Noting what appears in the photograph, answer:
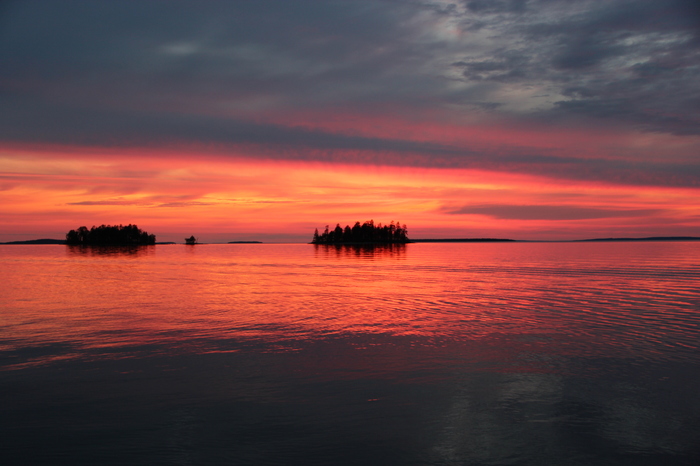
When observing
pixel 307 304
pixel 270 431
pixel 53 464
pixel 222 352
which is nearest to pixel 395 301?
pixel 307 304

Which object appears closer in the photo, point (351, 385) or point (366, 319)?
point (351, 385)

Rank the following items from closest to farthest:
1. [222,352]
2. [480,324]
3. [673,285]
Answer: [222,352]
[480,324]
[673,285]

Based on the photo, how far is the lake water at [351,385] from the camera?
360 inches

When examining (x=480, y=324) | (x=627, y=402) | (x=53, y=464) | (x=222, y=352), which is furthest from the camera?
(x=480, y=324)

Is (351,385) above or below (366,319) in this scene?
below

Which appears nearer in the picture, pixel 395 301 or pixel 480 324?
pixel 480 324

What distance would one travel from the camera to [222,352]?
16.2 metres

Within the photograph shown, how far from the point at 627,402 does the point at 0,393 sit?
619 inches

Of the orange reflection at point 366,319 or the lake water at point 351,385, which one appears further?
the orange reflection at point 366,319

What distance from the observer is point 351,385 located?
12.7 m

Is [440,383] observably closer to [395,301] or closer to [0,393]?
[0,393]

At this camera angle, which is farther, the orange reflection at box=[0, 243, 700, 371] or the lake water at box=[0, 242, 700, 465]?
the orange reflection at box=[0, 243, 700, 371]

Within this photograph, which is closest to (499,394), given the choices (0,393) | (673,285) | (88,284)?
(0,393)

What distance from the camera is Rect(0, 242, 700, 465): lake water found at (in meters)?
9.14
